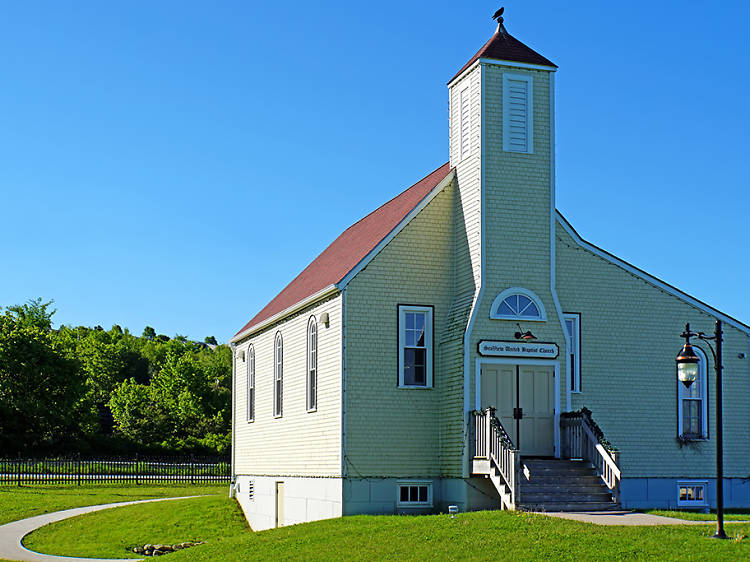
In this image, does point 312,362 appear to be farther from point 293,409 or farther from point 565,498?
point 565,498

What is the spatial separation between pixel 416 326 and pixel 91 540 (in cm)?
1204

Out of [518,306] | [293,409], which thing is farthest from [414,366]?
[293,409]

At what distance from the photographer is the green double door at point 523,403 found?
23.5 metres

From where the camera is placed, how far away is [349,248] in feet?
93.7

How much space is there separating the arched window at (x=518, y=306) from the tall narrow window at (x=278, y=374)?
8.25 metres

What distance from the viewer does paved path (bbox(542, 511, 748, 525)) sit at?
18.4m

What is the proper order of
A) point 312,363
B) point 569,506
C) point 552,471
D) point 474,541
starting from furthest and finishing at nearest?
point 312,363, point 552,471, point 569,506, point 474,541

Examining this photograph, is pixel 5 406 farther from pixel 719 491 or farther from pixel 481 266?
pixel 719 491

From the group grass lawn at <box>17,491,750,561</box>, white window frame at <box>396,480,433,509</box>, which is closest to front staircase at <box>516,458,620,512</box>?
grass lawn at <box>17,491,750,561</box>

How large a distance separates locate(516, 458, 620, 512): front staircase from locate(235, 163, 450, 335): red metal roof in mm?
6497

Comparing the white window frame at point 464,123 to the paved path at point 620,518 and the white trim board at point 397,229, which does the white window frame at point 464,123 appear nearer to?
the white trim board at point 397,229

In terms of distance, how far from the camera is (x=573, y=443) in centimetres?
2300

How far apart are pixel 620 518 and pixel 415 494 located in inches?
228

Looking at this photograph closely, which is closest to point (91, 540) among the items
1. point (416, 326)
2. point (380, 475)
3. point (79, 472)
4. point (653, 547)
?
point (380, 475)
